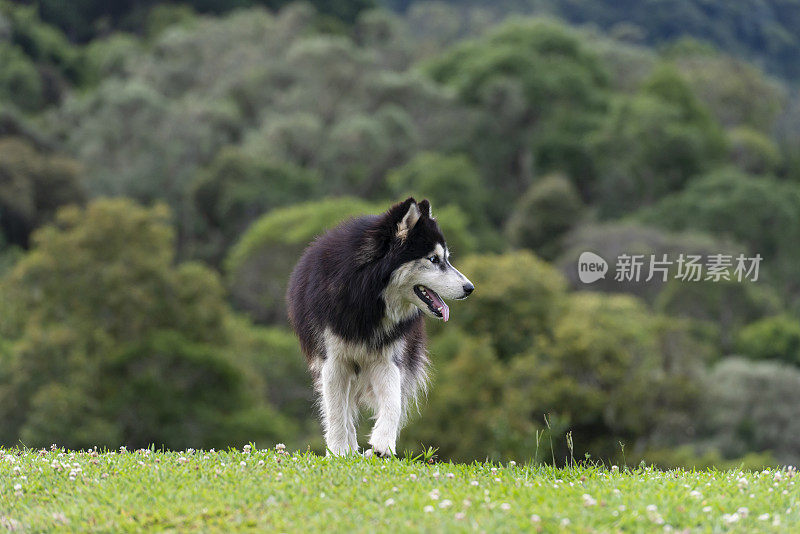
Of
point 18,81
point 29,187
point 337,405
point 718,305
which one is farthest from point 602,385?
point 18,81

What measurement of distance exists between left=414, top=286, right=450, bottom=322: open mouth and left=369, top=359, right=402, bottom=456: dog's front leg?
70 cm

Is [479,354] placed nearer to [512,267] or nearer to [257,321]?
[512,267]

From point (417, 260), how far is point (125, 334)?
3329cm

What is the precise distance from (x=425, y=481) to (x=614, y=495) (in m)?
1.38

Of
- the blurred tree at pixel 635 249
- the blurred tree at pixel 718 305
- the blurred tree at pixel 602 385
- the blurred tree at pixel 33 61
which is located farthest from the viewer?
the blurred tree at pixel 33 61

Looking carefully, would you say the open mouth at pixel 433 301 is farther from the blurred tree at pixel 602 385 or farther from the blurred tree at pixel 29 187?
the blurred tree at pixel 29 187

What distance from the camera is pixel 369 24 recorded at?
108125mm

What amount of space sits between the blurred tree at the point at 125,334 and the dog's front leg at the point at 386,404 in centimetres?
2920

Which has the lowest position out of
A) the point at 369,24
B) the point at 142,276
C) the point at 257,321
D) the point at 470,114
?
the point at 257,321

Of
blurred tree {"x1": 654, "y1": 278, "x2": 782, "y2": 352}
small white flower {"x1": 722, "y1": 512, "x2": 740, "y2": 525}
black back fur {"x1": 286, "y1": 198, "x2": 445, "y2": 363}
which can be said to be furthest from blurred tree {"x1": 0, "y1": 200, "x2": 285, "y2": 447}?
small white flower {"x1": 722, "y1": 512, "x2": 740, "y2": 525}

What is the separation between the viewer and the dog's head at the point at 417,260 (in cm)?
944

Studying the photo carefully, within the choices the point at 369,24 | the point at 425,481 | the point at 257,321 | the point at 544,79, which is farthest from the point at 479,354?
the point at 369,24

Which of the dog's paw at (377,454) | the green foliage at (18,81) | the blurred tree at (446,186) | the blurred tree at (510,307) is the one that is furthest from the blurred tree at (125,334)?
the green foliage at (18,81)

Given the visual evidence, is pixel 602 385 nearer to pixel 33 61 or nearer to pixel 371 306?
pixel 371 306
